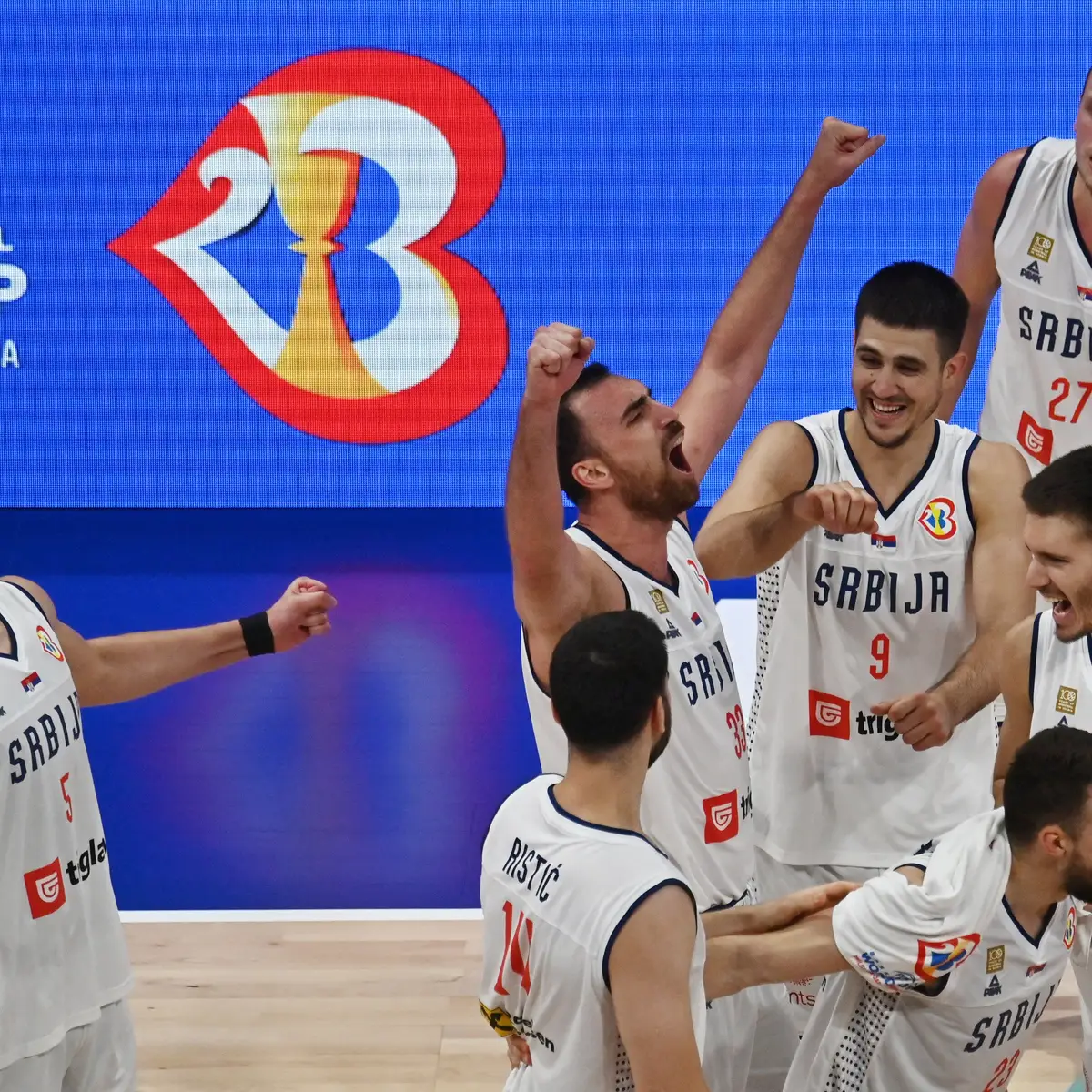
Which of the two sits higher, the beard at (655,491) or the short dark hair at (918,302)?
the short dark hair at (918,302)

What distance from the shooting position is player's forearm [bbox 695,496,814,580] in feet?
13.6

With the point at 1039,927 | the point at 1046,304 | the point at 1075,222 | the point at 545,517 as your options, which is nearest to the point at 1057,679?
the point at 1039,927

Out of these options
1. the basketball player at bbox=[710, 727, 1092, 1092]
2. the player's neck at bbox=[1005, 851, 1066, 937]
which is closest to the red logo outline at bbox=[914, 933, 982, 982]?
the basketball player at bbox=[710, 727, 1092, 1092]

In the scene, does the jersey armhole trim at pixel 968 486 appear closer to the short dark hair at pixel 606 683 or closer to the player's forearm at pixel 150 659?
the short dark hair at pixel 606 683

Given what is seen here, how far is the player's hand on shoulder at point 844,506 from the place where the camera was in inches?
146

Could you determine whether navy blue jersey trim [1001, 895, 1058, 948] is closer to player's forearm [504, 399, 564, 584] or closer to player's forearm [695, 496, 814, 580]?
player's forearm [504, 399, 564, 584]

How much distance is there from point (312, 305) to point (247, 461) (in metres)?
1.21

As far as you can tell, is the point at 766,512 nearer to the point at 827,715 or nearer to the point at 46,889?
the point at 827,715

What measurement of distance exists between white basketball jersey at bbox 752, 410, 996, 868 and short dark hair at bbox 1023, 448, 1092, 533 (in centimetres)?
77

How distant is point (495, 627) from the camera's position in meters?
9.05

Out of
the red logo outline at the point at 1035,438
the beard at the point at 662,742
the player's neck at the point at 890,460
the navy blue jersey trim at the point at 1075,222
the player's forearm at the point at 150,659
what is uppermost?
the navy blue jersey trim at the point at 1075,222

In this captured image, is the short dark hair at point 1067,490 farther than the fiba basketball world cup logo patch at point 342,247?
No

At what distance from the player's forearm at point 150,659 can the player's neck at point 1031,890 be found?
6.92 ft

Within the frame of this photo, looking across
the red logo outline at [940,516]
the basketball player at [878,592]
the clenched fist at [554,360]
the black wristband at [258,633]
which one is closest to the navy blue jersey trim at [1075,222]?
the basketball player at [878,592]
